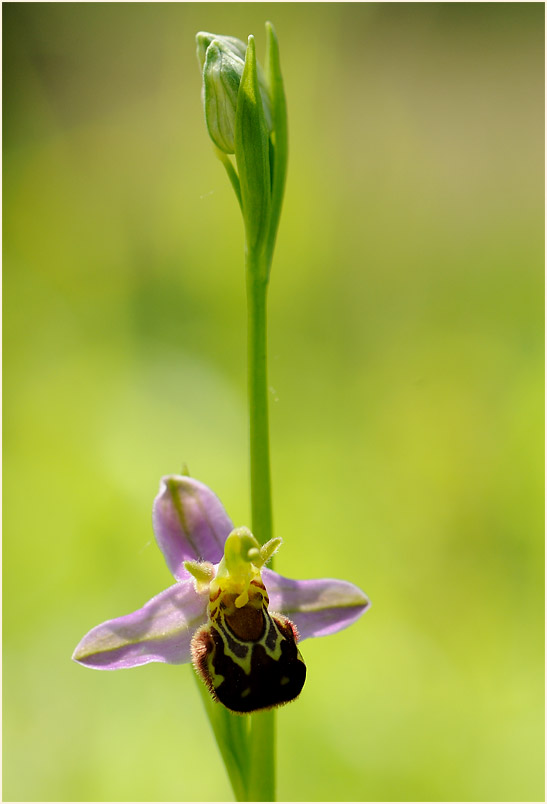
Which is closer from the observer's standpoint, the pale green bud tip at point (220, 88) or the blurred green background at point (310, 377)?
the pale green bud tip at point (220, 88)

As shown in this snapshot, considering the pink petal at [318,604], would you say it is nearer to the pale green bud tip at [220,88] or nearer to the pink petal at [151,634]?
the pink petal at [151,634]

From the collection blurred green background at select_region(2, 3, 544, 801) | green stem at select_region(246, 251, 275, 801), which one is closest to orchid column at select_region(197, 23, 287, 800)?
green stem at select_region(246, 251, 275, 801)

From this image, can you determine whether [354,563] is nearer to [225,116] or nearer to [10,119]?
[225,116]

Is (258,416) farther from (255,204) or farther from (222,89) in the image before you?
(222,89)

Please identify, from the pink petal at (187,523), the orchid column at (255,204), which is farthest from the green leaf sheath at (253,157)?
the pink petal at (187,523)

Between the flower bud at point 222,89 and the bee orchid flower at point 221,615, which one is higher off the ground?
the flower bud at point 222,89

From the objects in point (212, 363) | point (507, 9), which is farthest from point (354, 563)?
point (507, 9)

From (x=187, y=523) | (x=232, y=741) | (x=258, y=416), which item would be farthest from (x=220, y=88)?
(x=232, y=741)

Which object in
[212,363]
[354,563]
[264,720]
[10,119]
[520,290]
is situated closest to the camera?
[264,720]

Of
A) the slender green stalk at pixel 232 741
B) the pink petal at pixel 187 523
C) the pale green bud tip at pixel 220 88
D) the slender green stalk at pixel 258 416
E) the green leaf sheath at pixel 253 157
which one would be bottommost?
the slender green stalk at pixel 232 741
